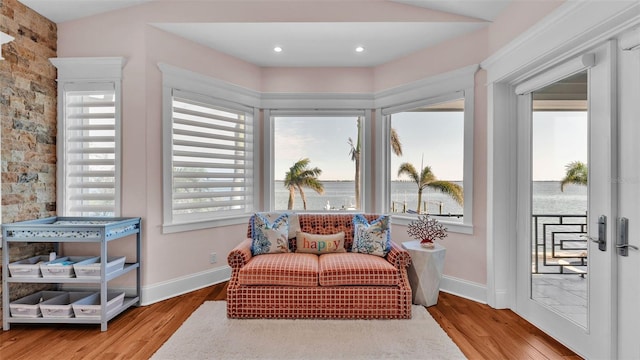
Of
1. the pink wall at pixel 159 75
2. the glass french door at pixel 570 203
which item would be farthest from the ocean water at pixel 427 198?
the pink wall at pixel 159 75

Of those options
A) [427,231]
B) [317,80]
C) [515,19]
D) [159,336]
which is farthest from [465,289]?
[317,80]

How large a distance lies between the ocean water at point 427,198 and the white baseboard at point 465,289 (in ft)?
2.49

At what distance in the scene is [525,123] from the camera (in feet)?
9.43

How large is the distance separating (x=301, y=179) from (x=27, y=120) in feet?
9.50

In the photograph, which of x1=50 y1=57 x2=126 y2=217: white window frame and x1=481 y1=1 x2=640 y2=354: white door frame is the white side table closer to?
x1=481 y1=1 x2=640 y2=354: white door frame

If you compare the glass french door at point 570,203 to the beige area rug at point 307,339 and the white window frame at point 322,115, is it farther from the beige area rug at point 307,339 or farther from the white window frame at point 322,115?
the white window frame at point 322,115

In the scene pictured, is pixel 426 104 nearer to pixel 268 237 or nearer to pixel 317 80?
pixel 317 80

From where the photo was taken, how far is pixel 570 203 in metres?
2.37

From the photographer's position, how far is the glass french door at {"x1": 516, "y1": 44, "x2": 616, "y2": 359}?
203 centimetres

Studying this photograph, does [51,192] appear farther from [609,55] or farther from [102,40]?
[609,55]

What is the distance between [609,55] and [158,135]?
148 inches

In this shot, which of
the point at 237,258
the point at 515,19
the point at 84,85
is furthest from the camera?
the point at 84,85

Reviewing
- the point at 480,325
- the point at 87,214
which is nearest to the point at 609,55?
the point at 480,325

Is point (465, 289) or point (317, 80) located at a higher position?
point (317, 80)
